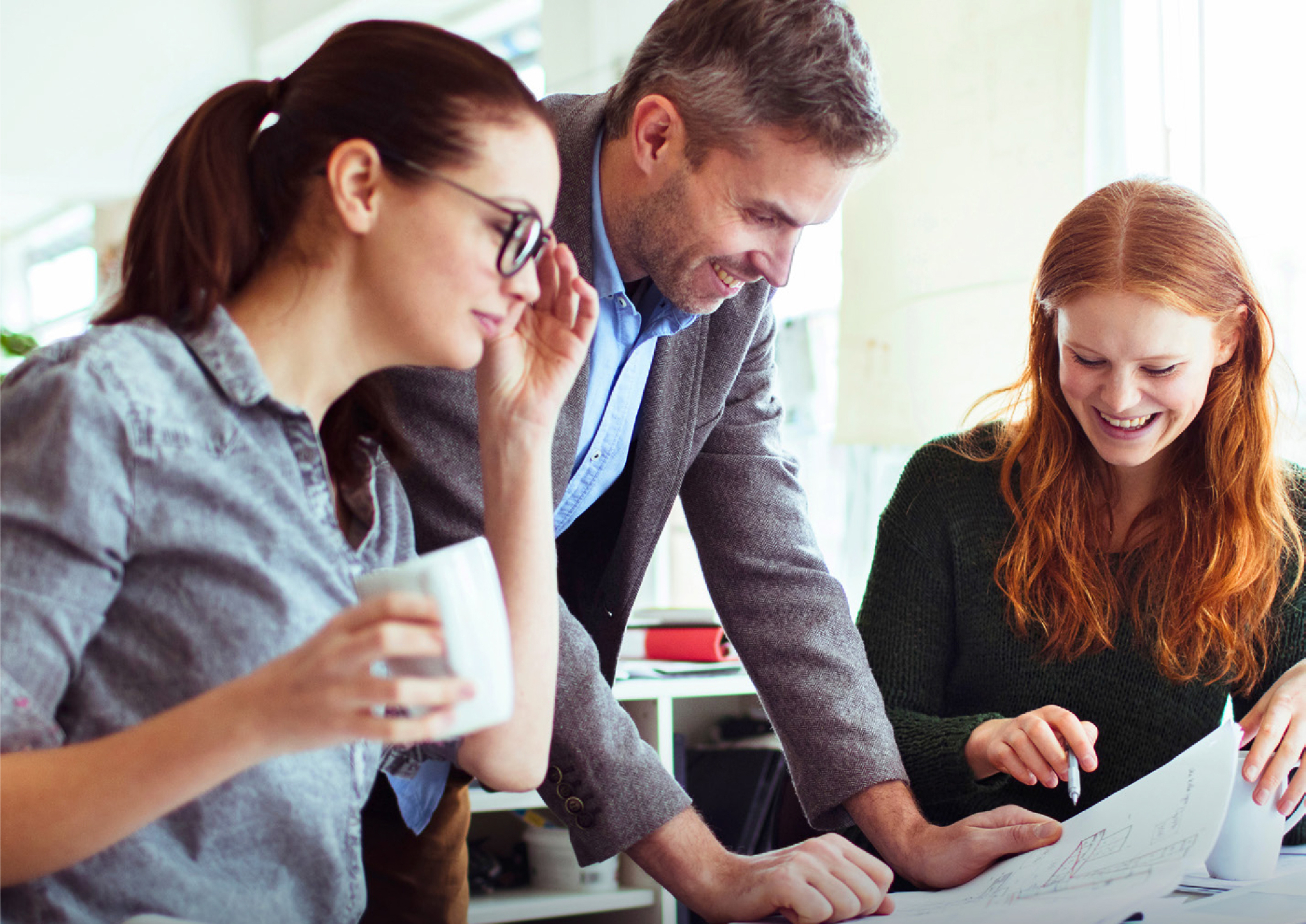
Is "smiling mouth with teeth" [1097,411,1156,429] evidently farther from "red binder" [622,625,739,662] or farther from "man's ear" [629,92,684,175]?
"red binder" [622,625,739,662]

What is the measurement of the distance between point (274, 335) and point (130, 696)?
10.1 inches

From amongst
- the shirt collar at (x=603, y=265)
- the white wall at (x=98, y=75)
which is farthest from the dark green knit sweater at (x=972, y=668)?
the white wall at (x=98, y=75)

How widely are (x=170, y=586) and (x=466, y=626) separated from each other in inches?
9.5

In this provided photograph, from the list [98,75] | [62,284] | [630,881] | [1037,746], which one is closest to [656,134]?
[1037,746]

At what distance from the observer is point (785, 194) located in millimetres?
1182

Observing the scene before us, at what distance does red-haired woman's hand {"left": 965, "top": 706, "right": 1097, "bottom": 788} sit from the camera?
1.09 m

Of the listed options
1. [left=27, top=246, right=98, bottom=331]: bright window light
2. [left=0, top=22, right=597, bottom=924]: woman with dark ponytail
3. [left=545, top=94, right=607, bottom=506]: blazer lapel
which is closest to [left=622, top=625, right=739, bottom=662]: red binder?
[left=545, top=94, right=607, bottom=506]: blazer lapel

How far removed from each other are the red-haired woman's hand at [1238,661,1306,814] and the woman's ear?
43 cm

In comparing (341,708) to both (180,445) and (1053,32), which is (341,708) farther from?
(1053,32)

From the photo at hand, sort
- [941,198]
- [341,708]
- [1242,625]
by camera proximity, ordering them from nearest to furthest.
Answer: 1. [341,708]
2. [1242,625]
3. [941,198]

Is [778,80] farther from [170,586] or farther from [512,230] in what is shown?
[170,586]

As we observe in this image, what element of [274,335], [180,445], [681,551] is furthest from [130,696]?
[681,551]

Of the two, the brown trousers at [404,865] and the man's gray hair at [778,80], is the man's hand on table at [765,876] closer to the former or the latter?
the brown trousers at [404,865]

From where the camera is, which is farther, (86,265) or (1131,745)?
(86,265)
